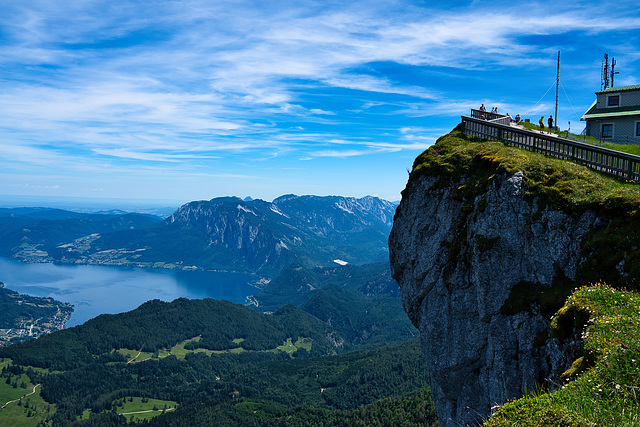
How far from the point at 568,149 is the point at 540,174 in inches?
225

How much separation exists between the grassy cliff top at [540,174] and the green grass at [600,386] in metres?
6.61

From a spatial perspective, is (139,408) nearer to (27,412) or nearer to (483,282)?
(27,412)

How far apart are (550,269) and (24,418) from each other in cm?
22460

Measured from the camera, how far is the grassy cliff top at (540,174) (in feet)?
61.2

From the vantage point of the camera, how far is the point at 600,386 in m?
10.1

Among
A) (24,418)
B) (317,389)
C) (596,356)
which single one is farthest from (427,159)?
(24,418)

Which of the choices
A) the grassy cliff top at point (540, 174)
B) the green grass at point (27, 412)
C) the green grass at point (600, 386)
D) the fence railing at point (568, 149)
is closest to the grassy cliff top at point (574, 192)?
the grassy cliff top at point (540, 174)

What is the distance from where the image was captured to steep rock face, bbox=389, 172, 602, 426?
749 inches

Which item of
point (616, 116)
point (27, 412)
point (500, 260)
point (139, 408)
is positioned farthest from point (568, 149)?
point (27, 412)

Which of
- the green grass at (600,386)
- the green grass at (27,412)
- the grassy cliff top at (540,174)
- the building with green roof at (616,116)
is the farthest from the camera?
the green grass at (27,412)

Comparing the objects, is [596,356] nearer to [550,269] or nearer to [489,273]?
[550,269]

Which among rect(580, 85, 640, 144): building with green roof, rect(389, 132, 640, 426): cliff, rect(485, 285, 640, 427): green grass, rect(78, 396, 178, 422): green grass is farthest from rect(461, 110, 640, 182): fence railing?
rect(78, 396, 178, 422): green grass

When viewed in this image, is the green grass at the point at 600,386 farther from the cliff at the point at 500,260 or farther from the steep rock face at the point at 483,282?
the steep rock face at the point at 483,282

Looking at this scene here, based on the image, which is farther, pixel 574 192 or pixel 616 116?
pixel 616 116
